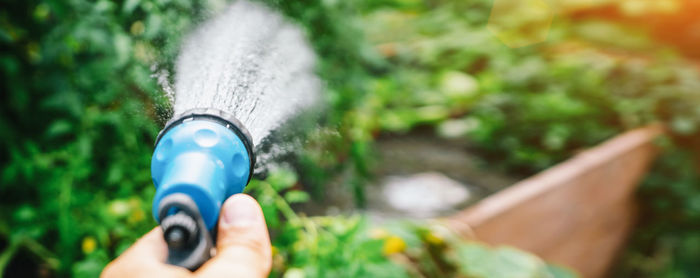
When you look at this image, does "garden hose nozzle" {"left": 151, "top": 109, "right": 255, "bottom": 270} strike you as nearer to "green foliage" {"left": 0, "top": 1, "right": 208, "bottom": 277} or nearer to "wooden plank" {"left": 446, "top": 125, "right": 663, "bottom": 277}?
"green foliage" {"left": 0, "top": 1, "right": 208, "bottom": 277}

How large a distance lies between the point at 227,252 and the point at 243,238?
0.02 metres

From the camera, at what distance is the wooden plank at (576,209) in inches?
62.2

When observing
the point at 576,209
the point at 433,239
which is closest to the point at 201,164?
the point at 433,239

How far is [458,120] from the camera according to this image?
2594 mm

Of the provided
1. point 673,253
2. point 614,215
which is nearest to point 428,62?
point 614,215

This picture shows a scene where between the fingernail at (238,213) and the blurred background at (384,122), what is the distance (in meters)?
0.19

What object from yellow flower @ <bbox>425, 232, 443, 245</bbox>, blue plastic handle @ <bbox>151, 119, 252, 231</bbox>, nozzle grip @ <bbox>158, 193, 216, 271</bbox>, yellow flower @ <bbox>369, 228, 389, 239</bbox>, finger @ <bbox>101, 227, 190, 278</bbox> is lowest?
finger @ <bbox>101, 227, 190, 278</bbox>

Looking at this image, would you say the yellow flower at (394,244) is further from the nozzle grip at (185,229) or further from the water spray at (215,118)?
the nozzle grip at (185,229)

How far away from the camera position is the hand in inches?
16.5

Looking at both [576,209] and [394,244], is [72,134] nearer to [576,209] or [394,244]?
[394,244]

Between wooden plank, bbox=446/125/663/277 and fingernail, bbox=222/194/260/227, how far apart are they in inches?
39.5

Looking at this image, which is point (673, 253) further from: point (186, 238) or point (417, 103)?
point (186, 238)

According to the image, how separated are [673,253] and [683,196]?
276 mm

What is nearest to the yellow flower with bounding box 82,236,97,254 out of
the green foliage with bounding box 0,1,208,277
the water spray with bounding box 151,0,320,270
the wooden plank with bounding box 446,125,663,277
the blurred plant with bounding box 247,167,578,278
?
the green foliage with bounding box 0,1,208,277
